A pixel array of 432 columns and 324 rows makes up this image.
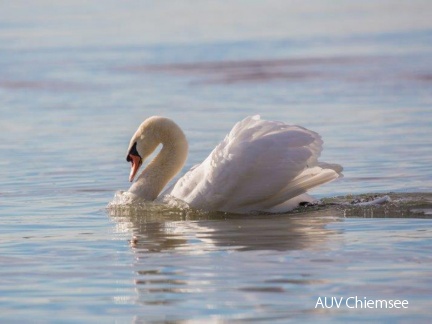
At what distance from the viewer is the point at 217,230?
11.1 meters

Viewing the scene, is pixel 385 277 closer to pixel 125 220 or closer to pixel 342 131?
pixel 125 220

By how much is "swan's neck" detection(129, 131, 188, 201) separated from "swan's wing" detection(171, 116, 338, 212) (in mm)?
1225

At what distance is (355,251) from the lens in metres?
9.59

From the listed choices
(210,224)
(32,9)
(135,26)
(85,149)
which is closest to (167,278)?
(210,224)

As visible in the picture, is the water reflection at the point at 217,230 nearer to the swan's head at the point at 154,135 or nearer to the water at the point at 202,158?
the water at the point at 202,158

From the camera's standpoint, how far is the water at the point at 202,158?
27.5ft

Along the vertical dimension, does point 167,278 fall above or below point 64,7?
below

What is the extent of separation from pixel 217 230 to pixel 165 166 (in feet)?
7.65

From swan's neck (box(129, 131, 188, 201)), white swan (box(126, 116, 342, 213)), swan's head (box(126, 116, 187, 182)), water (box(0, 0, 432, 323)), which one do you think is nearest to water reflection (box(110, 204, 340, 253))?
water (box(0, 0, 432, 323))

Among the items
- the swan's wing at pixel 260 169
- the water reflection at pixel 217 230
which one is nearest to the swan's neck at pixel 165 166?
the water reflection at pixel 217 230

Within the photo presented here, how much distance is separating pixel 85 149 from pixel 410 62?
10.1 m

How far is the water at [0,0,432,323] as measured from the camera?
27.5ft

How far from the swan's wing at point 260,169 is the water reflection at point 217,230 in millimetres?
178

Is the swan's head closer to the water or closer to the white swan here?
the water
